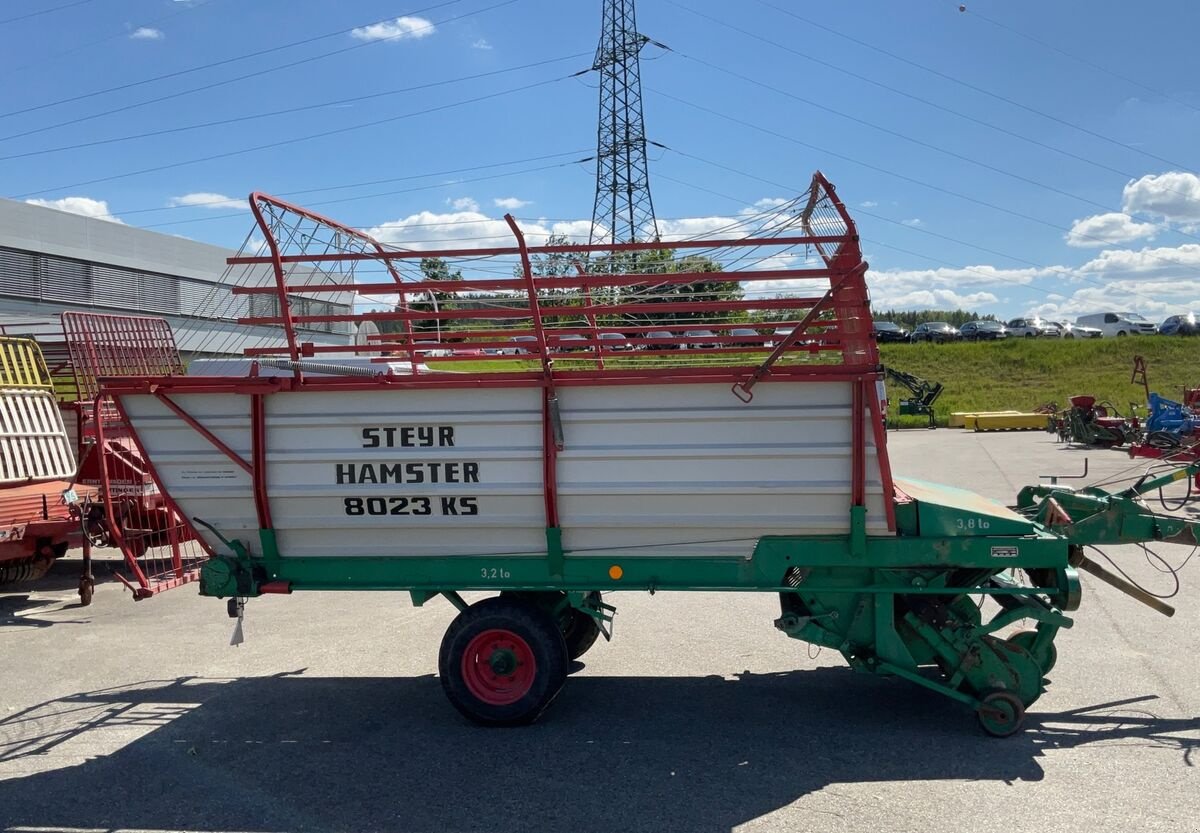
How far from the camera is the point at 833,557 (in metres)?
5.05

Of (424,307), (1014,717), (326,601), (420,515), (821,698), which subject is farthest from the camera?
(326,601)

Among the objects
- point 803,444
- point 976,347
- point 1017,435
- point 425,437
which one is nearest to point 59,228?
point 425,437

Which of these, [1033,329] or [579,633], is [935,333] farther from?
[579,633]

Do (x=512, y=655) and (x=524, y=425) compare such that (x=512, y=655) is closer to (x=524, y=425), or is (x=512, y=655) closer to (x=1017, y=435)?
(x=524, y=425)

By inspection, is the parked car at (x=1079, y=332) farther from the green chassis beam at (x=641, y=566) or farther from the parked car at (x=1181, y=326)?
the green chassis beam at (x=641, y=566)

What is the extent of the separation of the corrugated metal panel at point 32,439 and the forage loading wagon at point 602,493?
4795 millimetres

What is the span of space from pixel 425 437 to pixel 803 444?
2.09 meters

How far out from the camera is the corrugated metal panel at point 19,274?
18812 millimetres

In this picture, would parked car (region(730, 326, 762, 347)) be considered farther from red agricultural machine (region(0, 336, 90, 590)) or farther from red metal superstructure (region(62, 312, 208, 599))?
red agricultural machine (region(0, 336, 90, 590))

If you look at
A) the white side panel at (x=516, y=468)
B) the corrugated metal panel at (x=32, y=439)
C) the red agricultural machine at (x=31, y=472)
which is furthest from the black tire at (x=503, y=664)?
the corrugated metal panel at (x=32, y=439)

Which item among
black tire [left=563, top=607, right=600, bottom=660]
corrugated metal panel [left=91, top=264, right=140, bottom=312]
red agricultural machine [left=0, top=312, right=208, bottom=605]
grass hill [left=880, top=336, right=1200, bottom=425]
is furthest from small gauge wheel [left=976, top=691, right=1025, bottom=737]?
grass hill [left=880, top=336, right=1200, bottom=425]

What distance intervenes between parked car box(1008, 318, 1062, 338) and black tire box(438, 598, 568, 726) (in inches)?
1880

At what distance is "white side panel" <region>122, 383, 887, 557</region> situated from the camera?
4.96 m

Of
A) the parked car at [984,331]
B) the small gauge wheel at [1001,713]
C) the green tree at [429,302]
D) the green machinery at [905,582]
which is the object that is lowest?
the small gauge wheel at [1001,713]
